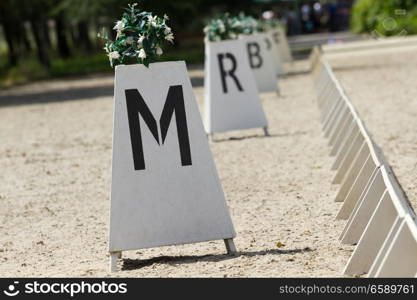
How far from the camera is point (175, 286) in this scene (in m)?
7.55

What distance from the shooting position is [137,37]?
30.8 feet

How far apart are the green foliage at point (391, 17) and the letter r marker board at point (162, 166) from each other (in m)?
40.9

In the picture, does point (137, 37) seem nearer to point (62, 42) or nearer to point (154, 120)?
point (154, 120)

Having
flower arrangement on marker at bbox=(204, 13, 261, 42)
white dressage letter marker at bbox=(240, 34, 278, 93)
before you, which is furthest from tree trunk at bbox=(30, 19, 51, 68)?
flower arrangement on marker at bbox=(204, 13, 261, 42)

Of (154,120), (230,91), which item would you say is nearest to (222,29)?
(230,91)

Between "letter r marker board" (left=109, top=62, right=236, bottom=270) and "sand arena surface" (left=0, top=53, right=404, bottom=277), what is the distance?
24cm

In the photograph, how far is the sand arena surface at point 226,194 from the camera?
344 inches

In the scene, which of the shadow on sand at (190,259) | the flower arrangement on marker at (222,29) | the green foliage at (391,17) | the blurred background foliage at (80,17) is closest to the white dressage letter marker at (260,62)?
the flower arrangement on marker at (222,29)

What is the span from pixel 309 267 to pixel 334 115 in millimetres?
8551

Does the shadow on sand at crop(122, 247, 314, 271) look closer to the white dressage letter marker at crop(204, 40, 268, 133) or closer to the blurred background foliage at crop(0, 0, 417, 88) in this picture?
the white dressage letter marker at crop(204, 40, 268, 133)

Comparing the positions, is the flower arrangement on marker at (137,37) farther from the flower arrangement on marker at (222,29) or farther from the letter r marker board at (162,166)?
the flower arrangement on marker at (222,29)

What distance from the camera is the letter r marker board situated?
29.2 ft

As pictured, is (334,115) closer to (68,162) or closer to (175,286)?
(68,162)

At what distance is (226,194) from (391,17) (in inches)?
1582
